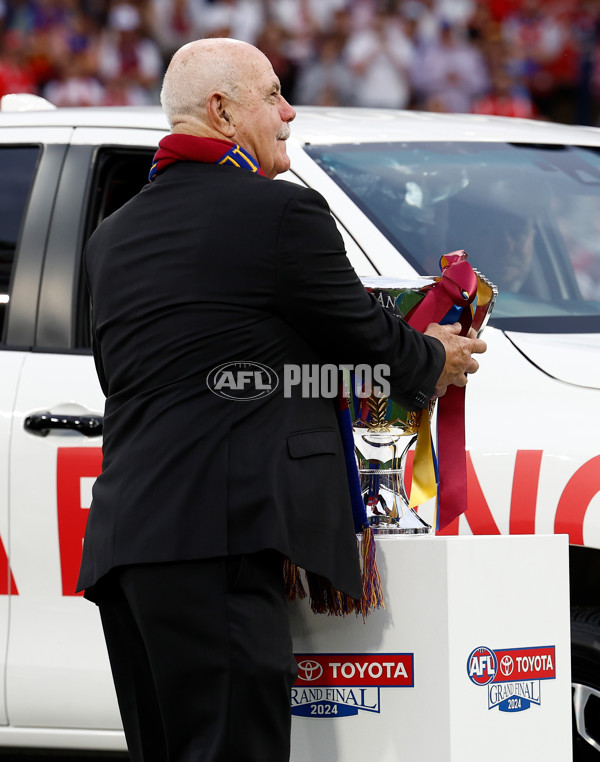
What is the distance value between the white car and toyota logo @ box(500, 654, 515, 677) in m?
0.46

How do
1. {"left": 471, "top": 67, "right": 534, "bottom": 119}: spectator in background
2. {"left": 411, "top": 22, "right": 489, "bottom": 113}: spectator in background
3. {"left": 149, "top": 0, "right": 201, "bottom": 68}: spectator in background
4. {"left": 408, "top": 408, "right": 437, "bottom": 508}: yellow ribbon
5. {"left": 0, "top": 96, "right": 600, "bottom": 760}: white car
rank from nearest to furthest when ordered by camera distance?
{"left": 408, "top": 408, "right": 437, "bottom": 508}: yellow ribbon → {"left": 0, "top": 96, "right": 600, "bottom": 760}: white car → {"left": 471, "top": 67, "right": 534, "bottom": 119}: spectator in background → {"left": 411, "top": 22, "right": 489, "bottom": 113}: spectator in background → {"left": 149, "top": 0, "right": 201, "bottom": 68}: spectator in background

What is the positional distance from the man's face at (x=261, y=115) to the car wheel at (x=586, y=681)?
1.25 m

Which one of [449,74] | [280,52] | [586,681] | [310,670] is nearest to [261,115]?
[310,670]

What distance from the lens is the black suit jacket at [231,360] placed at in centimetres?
216

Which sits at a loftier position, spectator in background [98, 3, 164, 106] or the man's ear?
spectator in background [98, 3, 164, 106]

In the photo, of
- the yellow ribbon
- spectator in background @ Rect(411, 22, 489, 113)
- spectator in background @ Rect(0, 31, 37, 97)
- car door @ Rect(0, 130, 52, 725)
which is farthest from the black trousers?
spectator in background @ Rect(411, 22, 489, 113)

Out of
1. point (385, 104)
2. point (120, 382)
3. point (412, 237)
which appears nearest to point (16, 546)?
point (120, 382)

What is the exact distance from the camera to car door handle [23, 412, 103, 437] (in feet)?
10.3

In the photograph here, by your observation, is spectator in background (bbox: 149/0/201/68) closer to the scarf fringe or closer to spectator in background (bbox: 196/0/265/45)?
spectator in background (bbox: 196/0/265/45)

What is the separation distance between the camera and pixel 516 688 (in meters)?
2.41

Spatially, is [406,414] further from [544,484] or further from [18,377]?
[18,377]

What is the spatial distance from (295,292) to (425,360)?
0.89 feet

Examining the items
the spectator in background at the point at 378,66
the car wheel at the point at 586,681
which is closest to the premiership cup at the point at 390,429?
the car wheel at the point at 586,681

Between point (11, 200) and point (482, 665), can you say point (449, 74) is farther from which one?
Answer: point (482, 665)
